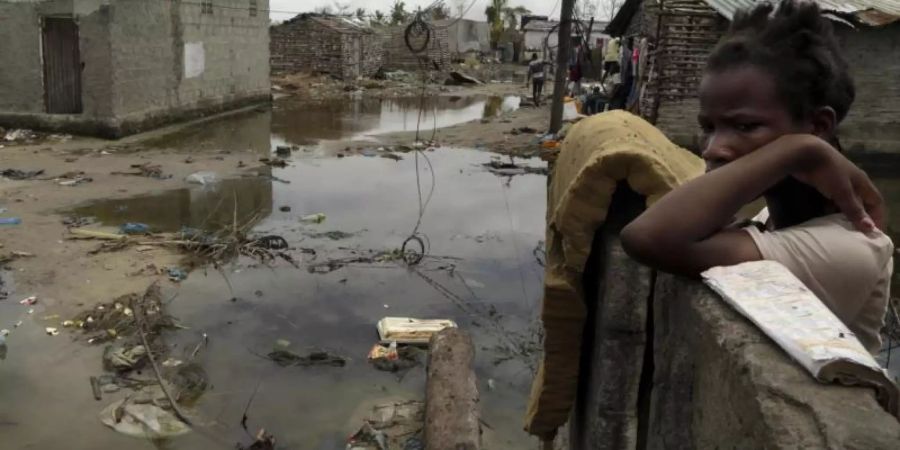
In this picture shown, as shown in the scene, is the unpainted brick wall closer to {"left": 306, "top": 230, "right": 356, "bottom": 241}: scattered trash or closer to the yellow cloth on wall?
{"left": 306, "top": 230, "right": 356, "bottom": 241}: scattered trash

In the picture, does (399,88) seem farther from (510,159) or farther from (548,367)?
(548,367)

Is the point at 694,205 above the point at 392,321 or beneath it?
above

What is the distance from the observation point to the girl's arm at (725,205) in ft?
3.95

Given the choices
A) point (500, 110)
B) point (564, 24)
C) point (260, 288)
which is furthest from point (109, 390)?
point (500, 110)

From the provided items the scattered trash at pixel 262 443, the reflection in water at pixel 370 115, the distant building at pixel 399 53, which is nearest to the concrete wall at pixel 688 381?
the scattered trash at pixel 262 443

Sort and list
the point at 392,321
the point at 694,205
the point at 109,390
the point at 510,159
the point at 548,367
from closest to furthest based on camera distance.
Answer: the point at 694,205, the point at 548,367, the point at 109,390, the point at 392,321, the point at 510,159

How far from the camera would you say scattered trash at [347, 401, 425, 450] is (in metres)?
4.09

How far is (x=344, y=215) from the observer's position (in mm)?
8797

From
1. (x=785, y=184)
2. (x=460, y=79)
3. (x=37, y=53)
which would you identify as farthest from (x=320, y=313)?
(x=460, y=79)

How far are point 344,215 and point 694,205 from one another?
7.75 m

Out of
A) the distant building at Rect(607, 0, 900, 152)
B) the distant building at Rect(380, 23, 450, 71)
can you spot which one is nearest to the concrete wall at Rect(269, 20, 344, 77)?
the distant building at Rect(380, 23, 450, 71)

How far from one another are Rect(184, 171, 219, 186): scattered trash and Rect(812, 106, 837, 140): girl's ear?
32.2 ft

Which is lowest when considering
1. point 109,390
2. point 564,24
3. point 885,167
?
point 109,390

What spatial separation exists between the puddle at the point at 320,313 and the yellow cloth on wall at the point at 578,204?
2456 millimetres
